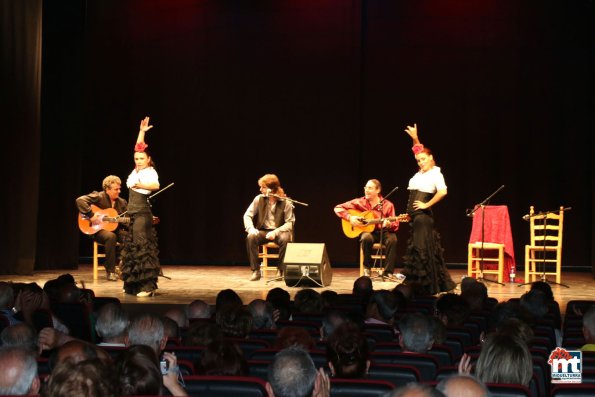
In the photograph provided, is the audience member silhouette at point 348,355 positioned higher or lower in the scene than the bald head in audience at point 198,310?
higher

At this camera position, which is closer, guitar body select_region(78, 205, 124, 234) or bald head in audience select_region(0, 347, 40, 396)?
bald head in audience select_region(0, 347, 40, 396)

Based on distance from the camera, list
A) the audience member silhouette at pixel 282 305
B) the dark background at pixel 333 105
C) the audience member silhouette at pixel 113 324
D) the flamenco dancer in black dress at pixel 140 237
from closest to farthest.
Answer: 1. the audience member silhouette at pixel 113 324
2. the audience member silhouette at pixel 282 305
3. the flamenco dancer in black dress at pixel 140 237
4. the dark background at pixel 333 105

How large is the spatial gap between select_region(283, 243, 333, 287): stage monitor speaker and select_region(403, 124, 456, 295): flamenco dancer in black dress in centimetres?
136

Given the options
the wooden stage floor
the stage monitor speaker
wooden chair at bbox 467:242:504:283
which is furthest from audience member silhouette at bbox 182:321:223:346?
wooden chair at bbox 467:242:504:283

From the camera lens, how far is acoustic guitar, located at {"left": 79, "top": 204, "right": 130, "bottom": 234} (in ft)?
37.3

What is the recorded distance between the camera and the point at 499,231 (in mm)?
11398

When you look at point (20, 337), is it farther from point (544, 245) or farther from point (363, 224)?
point (363, 224)

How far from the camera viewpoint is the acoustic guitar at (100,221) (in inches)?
448

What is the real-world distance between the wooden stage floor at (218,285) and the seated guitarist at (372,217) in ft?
1.52

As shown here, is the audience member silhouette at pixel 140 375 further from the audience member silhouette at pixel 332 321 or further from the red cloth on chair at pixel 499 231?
the red cloth on chair at pixel 499 231

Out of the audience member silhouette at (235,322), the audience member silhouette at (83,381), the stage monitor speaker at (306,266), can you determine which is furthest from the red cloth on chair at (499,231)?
the audience member silhouette at (83,381)

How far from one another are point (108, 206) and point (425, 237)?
4403 millimetres

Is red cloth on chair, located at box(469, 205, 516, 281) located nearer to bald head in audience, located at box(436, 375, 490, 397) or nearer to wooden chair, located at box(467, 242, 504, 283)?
wooden chair, located at box(467, 242, 504, 283)

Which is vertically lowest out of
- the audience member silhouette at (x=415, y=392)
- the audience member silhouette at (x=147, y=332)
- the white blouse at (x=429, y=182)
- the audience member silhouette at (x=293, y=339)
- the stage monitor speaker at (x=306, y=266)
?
the stage monitor speaker at (x=306, y=266)
